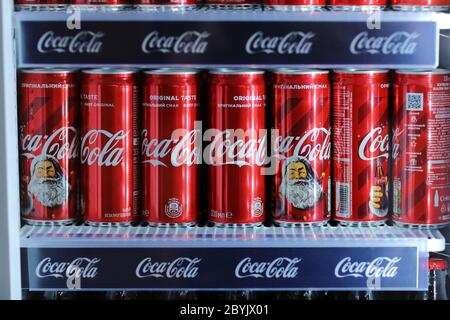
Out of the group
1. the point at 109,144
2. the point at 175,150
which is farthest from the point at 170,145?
the point at 109,144

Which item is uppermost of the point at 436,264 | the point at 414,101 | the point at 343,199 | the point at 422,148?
the point at 414,101

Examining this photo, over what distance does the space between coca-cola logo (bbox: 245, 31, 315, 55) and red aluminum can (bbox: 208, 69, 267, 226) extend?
0.24 feet

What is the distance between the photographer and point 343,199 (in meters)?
1.79

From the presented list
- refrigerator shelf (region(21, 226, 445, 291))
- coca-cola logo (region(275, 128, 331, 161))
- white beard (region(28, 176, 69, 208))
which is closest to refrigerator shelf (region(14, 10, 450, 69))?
coca-cola logo (region(275, 128, 331, 161))

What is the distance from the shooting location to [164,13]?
1662mm

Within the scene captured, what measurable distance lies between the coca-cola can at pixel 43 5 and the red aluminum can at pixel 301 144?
19.1 inches

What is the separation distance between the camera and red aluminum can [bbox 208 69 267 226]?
5.68ft

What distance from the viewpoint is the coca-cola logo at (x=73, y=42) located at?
65.6 inches

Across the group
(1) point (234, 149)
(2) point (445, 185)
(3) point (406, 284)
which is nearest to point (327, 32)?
(1) point (234, 149)

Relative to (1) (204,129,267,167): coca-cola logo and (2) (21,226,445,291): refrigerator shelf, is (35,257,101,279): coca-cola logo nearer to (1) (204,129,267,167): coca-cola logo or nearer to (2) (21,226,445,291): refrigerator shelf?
(2) (21,226,445,291): refrigerator shelf

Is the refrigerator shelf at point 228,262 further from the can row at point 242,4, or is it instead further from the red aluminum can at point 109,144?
the can row at point 242,4

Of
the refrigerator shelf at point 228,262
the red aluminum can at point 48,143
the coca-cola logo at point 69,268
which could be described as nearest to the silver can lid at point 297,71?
the refrigerator shelf at point 228,262

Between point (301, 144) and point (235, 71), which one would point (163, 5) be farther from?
point (301, 144)

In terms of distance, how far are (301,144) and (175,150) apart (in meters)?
0.28
